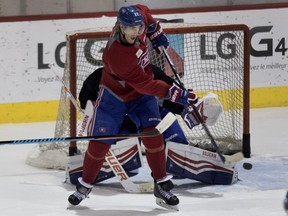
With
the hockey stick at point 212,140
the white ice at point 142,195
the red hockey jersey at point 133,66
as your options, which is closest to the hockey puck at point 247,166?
the white ice at point 142,195

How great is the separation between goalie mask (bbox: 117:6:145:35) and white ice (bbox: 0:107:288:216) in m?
0.94

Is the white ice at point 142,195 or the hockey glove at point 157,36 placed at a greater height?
the hockey glove at point 157,36

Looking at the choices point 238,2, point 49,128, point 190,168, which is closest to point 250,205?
point 190,168

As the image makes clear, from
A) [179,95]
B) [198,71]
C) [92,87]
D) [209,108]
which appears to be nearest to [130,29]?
[179,95]

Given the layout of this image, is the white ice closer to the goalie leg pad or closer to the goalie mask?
the goalie leg pad

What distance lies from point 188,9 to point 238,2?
439mm

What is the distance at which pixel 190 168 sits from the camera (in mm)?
5629

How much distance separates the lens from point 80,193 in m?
5.12

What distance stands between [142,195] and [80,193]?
0.45 metres

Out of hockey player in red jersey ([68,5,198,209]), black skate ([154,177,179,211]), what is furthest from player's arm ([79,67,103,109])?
black skate ([154,177,179,211])

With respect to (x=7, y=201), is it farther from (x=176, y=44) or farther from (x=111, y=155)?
(x=176, y=44)

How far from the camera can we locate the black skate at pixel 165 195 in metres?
5.05

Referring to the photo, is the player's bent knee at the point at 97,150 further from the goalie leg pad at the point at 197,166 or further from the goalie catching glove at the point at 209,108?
the goalie catching glove at the point at 209,108

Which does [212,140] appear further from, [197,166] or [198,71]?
Result: [198,71]
